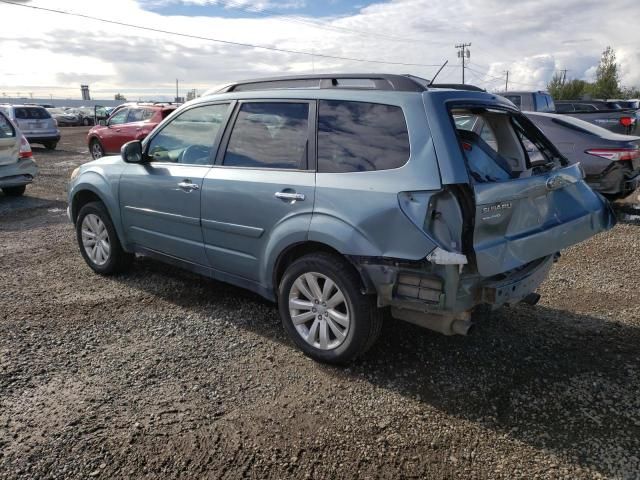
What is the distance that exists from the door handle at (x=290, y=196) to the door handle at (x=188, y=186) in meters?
0.90

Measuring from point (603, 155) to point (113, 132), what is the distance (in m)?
13.3

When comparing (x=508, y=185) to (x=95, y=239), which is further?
(x=95, y=239)

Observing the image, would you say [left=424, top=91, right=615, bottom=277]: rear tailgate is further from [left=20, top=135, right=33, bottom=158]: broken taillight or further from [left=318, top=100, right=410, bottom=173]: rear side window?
[left=20, top=135, right=33, bottom=158]: broken taillight

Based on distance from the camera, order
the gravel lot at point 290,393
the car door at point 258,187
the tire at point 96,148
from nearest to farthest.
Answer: the gravel lot at point 290,393 < the car door at point 258,187 < the tire at point 96,148

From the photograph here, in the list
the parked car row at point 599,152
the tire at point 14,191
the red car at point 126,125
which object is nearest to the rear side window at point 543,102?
the parked car row at point 599,152

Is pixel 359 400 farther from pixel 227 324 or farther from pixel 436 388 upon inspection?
pixel 227 324

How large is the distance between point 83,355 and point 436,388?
2.45 metres

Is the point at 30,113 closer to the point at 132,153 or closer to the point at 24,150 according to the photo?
the point at 24,150

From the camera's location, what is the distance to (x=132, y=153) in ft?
15.6

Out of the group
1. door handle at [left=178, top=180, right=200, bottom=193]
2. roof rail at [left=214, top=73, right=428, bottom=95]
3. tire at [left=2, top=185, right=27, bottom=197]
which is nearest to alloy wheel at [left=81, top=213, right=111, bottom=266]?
door handle at [left=178, top=180, right=200, bottom=193]

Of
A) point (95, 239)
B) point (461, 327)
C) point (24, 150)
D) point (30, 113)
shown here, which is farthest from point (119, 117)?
point (461, 327)

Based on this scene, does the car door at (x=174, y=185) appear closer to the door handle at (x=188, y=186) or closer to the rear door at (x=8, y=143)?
the door handle at (x=188, y=186)

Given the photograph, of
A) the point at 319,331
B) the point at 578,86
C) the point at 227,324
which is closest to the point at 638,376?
the point at 319,331

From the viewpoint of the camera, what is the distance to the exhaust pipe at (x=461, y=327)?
320 cm
